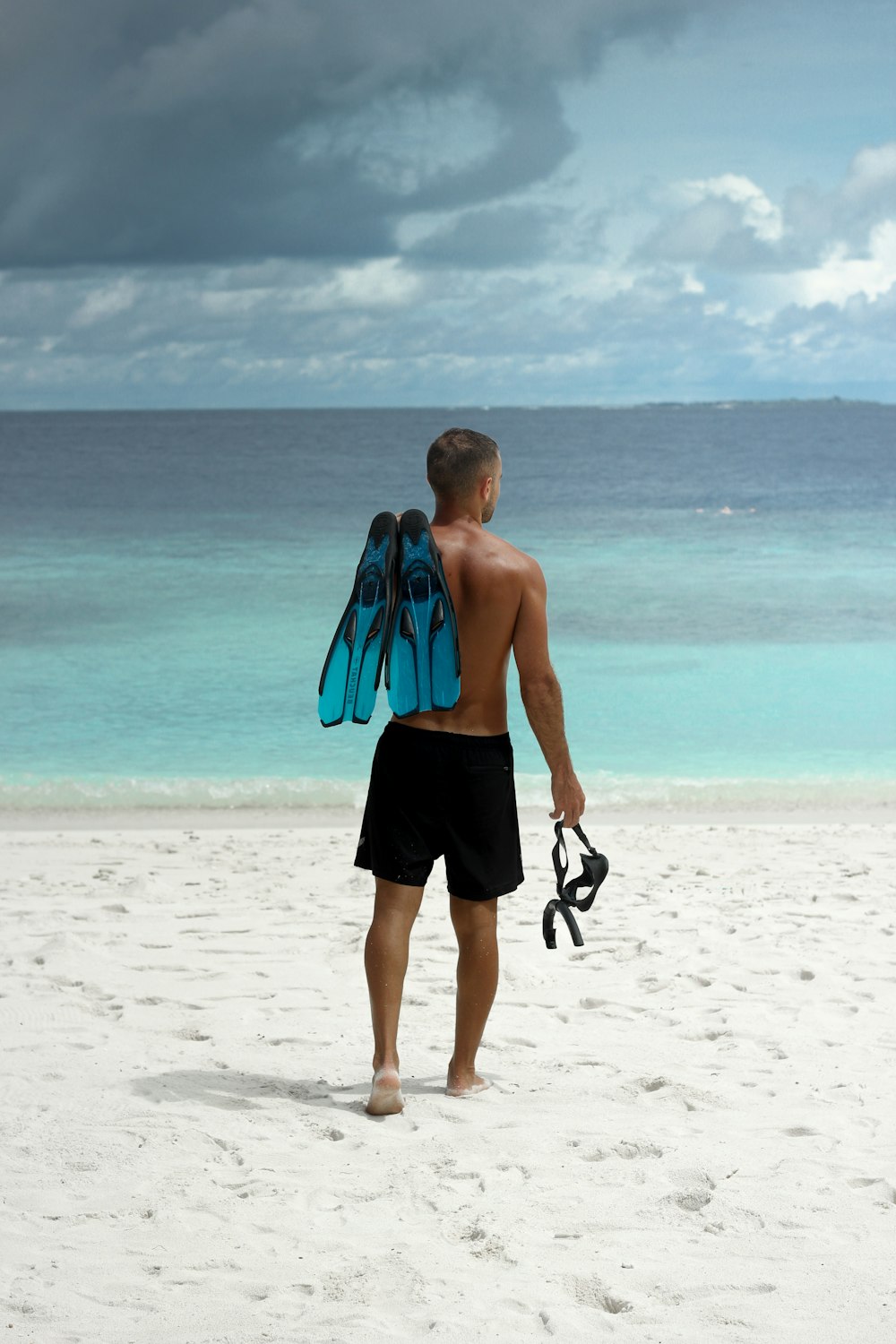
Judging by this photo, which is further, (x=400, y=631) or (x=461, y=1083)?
(x=461, y=1083)

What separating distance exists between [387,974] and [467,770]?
61cm

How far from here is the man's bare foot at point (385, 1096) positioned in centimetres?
349

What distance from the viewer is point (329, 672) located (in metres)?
3.50

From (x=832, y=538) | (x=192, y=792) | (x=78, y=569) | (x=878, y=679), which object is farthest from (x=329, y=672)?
(x=832, y=538)

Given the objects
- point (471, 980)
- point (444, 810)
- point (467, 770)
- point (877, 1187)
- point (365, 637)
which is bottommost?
point (877, 1187)

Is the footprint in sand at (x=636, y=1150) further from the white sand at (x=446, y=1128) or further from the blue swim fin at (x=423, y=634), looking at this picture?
the blue swim fin at (x=423, y=634)

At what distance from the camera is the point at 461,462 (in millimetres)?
3541

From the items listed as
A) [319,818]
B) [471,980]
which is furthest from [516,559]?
[319,818]

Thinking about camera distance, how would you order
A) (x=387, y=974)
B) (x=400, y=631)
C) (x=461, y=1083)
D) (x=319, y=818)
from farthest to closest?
(x=319, y=818), (x=461, y=1083), (x=387, y=974), (x=400, y=631)

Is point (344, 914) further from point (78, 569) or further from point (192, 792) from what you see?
Result: point (78, 569)

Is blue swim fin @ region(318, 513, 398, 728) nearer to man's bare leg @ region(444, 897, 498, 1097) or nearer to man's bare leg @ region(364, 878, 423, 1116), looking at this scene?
man's bare leg @ region(364, 878, 423, 1116)

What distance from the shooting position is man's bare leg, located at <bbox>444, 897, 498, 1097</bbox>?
354 centimetres

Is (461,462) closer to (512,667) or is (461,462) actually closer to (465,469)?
(465,469)

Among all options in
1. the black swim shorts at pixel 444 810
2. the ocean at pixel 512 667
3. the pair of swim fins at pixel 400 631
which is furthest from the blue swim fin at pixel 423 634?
the ocean at pixel 512 667
